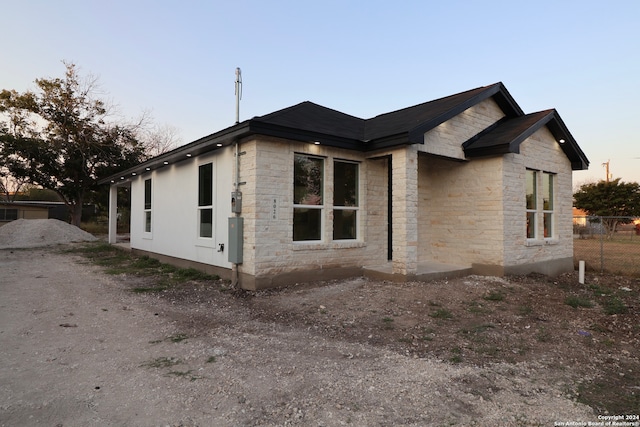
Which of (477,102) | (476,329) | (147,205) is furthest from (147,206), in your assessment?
(476,329)

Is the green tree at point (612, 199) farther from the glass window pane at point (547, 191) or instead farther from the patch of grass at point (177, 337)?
the patch of grass at point (177, 337)

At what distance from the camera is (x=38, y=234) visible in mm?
20094

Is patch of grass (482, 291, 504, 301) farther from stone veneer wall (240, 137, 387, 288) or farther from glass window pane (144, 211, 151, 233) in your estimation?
glass window pane (144, 211, 151, 233)

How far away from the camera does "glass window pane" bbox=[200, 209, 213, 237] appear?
891 centimetres

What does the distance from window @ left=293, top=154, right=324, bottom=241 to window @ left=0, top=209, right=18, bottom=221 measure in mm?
34782

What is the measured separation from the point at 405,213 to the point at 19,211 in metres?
37.2

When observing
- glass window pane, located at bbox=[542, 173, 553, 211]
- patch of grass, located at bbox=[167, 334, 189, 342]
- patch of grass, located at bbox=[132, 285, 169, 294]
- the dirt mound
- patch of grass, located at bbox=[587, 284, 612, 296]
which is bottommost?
patch of grass, located at bbox=[587, 284, 612, 296]

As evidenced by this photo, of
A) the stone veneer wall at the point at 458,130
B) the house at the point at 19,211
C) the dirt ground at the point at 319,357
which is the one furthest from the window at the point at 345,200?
the house at the point at 19,211

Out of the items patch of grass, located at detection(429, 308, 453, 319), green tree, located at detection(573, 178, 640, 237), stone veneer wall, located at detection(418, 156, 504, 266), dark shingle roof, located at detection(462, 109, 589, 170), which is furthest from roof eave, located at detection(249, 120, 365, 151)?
green tree, located at detection(573, 178, 640, 237)

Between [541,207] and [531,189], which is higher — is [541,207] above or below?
below

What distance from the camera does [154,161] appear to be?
11.1 meters

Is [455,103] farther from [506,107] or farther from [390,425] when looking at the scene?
[390,425]

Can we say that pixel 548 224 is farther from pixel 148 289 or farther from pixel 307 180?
pixel 148 289

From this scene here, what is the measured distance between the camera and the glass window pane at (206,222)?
8906 millimetres
